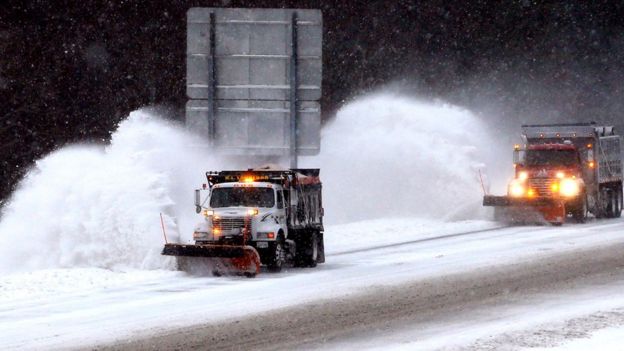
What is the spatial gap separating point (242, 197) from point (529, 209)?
1318 centimetres

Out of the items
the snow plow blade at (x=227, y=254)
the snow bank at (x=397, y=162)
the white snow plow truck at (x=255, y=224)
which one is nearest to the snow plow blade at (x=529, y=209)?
the snow bank at (x=397, y=162)

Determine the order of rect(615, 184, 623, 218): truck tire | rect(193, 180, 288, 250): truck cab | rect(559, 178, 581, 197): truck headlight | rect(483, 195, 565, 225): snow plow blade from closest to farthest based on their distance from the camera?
rect(193, 180, 288, 250): truck cab < rect(483, 195, 565, 225): snow plow blade < rect(559, 178, 581, 197): truck headlight < rect(615, 184, 623, 218): truck tire

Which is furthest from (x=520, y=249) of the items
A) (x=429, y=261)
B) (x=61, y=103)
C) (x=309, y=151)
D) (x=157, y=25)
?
(x=157, y=25)

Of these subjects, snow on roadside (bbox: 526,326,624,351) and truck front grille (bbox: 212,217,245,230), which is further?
truck front grille (bbox: 212,217,245,230)

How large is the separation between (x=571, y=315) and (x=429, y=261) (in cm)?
810

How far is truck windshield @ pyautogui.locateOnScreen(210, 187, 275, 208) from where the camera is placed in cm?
2120

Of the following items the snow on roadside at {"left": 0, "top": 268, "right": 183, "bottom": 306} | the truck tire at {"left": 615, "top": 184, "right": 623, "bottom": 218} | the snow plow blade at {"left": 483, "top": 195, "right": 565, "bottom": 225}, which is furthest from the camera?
the truck tire at {"left": 615, "top": 184, "right": 623, "bottom": 218}

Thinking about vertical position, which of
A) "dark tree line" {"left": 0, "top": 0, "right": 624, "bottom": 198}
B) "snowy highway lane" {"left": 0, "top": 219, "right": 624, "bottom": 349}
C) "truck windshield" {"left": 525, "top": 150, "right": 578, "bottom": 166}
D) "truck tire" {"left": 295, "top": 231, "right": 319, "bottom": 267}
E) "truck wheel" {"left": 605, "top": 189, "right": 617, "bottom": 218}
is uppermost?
"dark tree line" {"left": 0, "top": 0, "right": 624, "bottom": 198}

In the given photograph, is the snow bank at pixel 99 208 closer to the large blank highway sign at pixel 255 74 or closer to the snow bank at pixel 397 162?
A: the large blank highway sign at pixel 255 74

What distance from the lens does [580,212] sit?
32.4 meters

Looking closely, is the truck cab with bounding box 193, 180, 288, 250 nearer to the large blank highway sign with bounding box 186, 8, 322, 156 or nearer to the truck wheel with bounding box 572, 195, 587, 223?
the large blank highway sign with bounding box 186, 8, 322, 156

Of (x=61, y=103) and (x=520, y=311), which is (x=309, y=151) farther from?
(x=61, y=103)

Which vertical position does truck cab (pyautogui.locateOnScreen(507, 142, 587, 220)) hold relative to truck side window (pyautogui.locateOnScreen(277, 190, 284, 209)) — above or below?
above

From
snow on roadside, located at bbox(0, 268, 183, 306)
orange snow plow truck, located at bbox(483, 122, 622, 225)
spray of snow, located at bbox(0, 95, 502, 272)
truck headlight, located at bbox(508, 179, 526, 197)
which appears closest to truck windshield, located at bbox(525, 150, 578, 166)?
orange snow plow truck, located at bbox(483, 122, 622, 225)
